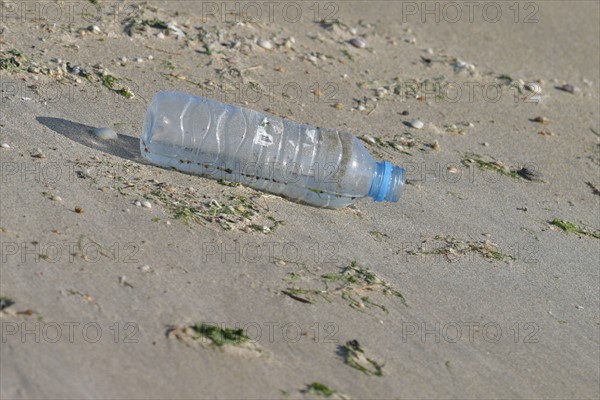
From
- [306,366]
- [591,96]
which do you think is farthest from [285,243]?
[591,96]

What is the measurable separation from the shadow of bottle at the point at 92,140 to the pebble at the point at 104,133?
1cm

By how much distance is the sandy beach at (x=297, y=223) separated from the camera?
3086mm

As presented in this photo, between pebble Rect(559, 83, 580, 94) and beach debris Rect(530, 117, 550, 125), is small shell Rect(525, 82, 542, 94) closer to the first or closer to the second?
pebble Rect(559, 83, 580, 94)

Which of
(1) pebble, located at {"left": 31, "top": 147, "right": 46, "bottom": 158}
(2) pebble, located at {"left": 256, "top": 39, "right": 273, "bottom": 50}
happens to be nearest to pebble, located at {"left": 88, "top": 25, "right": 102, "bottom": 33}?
(2) pebble, located at {"left": 256, "top": 39, "right": 273, "bottom": 50}

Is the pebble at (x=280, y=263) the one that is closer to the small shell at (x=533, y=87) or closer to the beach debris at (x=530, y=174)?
the beach debris at (x=530, y=174)

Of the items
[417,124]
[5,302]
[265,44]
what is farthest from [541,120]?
[5,302]

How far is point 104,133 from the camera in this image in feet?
13.8

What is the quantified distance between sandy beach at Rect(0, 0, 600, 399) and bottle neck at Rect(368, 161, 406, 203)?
143 mm

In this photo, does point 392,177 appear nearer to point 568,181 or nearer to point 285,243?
point 285,243

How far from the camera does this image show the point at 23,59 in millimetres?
4633

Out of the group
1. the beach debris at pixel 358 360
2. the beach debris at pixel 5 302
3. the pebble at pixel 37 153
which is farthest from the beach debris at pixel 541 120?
the beach debris at pixel 5 302

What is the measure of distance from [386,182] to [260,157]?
534 mm

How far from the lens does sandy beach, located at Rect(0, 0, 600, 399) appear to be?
3.09m

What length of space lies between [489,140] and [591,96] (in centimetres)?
115
